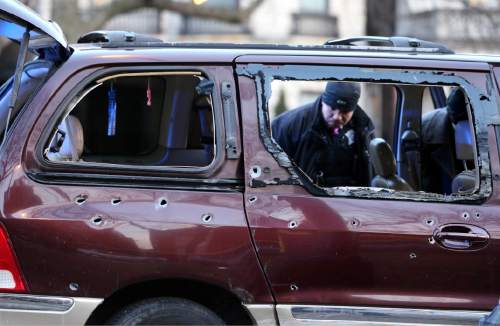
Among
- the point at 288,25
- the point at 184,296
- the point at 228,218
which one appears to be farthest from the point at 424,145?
the point at 288,25

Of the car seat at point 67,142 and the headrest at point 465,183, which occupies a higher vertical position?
the car seat at point 67,142

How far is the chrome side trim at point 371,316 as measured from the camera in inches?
107

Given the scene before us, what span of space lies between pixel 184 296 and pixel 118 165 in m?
0.64

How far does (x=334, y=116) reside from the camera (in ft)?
15.0

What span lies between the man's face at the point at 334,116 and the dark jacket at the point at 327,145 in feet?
0.15

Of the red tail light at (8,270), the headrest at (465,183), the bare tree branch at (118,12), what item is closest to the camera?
the red tail light at (8,270)

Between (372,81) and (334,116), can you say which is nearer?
(372,81)

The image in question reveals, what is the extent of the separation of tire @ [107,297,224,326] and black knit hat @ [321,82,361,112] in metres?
2.18

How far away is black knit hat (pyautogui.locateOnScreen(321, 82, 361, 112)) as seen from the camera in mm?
4410

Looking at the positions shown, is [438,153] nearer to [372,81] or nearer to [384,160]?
[384,160]

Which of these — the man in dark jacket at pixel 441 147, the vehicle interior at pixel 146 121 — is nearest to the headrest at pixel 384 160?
the man in dark jacket at pixel 441 147

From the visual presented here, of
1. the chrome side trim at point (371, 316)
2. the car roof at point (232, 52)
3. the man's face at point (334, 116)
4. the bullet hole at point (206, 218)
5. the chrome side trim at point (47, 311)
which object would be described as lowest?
the chrome side trim at point (371, 316)

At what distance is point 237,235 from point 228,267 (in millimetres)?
139

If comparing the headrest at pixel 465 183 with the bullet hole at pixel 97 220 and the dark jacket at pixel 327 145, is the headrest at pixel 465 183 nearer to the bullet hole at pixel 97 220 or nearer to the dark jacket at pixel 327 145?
the dark jacket at pixel 327 145
